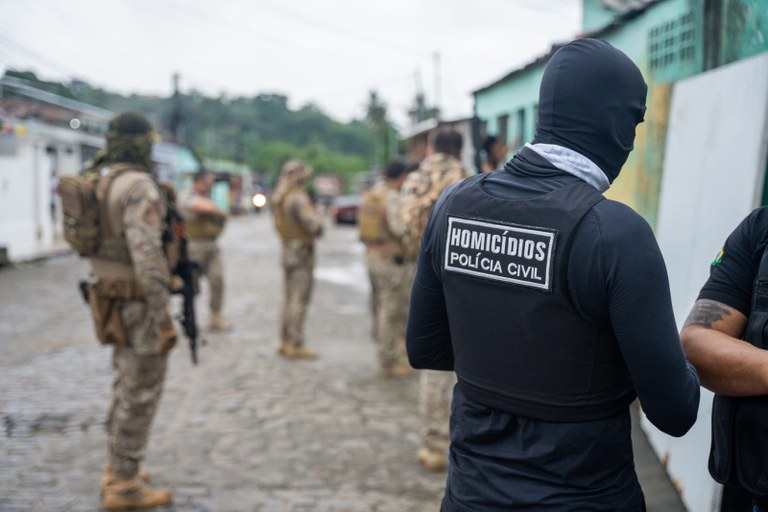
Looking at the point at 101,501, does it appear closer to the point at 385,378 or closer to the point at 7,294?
the point at 385,378

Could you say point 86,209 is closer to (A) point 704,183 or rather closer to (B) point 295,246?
(A) point 704,183

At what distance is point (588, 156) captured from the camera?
1.74m

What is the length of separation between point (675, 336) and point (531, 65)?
7.44m

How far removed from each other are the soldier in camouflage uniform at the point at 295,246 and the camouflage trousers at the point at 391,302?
80 cm

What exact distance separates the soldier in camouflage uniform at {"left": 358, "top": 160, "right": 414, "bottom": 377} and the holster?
295cm

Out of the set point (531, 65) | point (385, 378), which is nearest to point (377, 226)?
point (385, 378)

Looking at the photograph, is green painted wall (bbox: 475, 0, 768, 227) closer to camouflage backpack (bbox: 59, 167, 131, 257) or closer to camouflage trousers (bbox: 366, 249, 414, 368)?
camouflage trousers (bbox: 366, 249, 414, 368)

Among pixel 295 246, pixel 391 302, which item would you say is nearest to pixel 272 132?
pixel 295 246

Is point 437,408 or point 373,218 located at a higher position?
point 373,218

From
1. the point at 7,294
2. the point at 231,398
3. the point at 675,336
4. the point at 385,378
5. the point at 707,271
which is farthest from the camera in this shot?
the point at 7,294

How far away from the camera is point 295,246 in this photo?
743cm

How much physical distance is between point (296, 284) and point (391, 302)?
1250 millimetres

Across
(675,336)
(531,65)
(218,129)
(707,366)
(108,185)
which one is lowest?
(707,366)

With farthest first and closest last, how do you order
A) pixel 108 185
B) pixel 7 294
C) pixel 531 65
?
pixel 7 294 < pixel 531 65 < pixel 108 185
